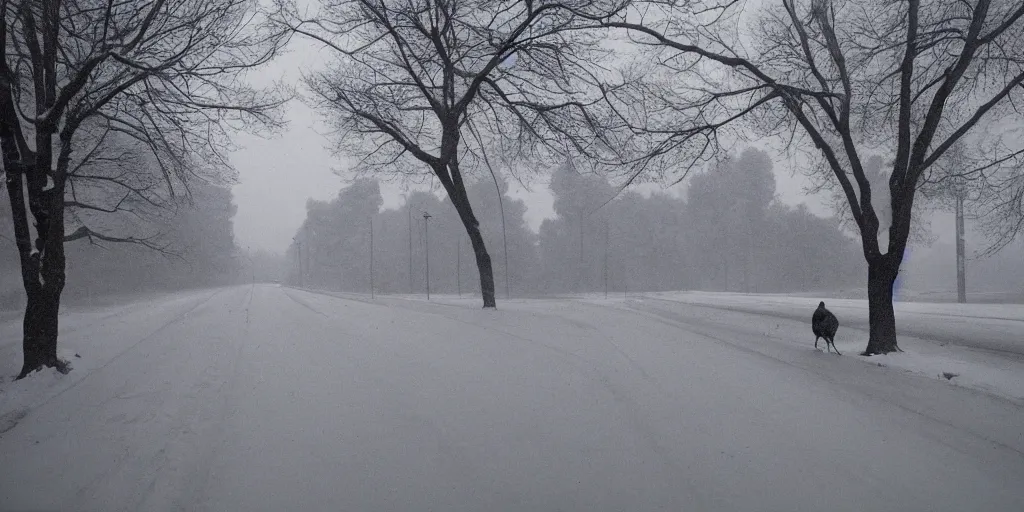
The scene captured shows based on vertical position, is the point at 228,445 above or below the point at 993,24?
Answer: below

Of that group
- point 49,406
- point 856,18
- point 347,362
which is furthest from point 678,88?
point 49,406

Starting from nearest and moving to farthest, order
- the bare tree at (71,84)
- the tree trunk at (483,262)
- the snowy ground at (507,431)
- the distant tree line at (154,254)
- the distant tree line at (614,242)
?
the snowy ground at (507,431), the bare tree at (71,84), the tree trunk at (483,262), the distant tree line at (154,254), the distant tree line at (614,242)

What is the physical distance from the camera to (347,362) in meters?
5.90

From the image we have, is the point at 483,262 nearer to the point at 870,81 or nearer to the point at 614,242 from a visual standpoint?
the point at 870,81

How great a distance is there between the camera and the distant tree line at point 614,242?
160ft

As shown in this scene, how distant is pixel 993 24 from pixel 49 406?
1464 centimetres

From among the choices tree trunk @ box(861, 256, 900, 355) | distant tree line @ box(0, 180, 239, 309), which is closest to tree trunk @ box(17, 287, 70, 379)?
distant tree line @ box(0, 180, 239, 309)

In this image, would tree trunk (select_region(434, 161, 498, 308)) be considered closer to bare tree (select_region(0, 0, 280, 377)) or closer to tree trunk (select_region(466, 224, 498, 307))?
tree trunk (select_region(466, 224, 498, 307))

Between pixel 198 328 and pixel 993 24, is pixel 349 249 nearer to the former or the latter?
pixel 198 328

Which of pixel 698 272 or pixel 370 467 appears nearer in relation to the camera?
pixel 370 467

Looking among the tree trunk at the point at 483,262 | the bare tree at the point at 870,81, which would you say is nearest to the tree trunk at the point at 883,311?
the bare tree at the point at 870,81

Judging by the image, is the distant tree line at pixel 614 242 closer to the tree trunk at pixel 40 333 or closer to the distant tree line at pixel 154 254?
the distant tree line at pixel 154 254

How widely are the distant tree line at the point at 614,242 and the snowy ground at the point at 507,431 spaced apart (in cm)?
4008

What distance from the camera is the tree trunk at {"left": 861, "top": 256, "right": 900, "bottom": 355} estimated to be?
8.33 metres
